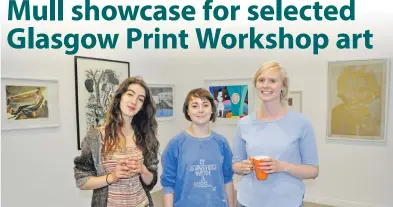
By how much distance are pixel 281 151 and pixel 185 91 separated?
3483 mm

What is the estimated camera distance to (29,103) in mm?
2943

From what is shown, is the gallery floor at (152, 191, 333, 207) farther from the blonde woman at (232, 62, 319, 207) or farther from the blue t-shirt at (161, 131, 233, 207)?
the blonde woman at (232, 62, 319, 207)

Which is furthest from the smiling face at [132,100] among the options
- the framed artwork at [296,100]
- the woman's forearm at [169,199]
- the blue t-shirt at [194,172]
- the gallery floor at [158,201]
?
the framed artwork at [296,100]

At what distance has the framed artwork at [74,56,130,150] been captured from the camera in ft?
11.1

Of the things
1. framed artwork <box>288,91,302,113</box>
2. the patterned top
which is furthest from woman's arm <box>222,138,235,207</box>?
framed artwork <box>288,91,302,113</box>

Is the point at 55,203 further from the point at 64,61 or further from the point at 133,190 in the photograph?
the point at 133,190

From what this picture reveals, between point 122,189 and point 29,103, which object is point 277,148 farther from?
point 29,103

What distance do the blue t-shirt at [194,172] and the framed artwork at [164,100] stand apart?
2731mm

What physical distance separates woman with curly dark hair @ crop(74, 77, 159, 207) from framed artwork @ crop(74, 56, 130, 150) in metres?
1.62

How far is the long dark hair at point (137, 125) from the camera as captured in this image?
5.55ft

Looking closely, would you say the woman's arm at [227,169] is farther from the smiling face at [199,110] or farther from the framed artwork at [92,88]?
→ the framed artwork at [92,88]

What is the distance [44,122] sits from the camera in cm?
306

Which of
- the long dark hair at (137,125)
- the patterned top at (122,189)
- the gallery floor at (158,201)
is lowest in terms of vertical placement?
the gallery floor at (158,201)

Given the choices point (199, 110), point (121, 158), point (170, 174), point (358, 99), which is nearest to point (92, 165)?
point (121, 158)
